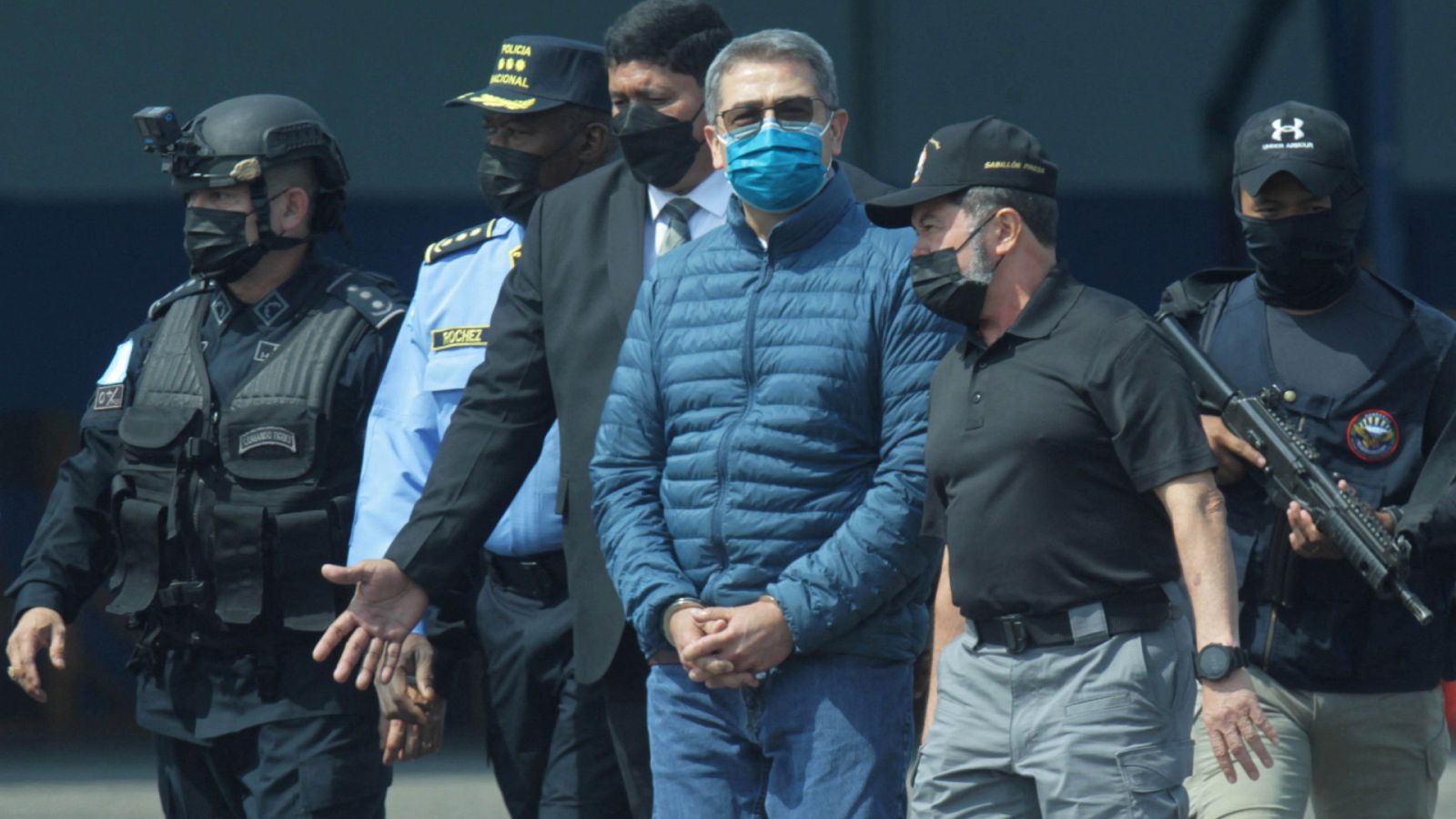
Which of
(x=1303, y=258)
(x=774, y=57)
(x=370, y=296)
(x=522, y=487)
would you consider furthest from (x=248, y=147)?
(x=1303, y=258)

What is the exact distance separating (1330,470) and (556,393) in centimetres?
141

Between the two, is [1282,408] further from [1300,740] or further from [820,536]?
[820,536]

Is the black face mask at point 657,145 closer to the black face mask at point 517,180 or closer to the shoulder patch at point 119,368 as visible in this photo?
the black face mask at point 517,180

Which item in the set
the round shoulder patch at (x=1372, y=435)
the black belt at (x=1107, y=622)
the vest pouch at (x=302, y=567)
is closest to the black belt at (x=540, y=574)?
the vest pouch at (x=302, y=567)

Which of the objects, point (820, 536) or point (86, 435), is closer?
point (820, 536)

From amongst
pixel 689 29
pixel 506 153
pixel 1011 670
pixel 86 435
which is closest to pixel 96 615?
pixel 86 435

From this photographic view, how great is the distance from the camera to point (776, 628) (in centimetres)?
338

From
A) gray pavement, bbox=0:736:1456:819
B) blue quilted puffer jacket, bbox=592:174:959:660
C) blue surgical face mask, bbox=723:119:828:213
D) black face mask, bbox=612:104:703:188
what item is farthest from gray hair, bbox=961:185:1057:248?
gray pavement, bbox=0:736:1456:819

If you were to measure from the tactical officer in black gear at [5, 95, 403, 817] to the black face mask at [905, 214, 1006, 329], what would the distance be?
1.43 metres

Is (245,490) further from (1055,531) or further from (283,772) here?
(1055,531)

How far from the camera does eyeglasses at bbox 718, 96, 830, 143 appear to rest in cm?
360

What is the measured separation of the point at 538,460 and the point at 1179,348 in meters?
1.22

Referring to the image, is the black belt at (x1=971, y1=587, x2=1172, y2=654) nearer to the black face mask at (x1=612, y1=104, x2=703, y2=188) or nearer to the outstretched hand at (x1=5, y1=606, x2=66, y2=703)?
the black face mask at (x1=612, y1=104, x2=703, y2=188)

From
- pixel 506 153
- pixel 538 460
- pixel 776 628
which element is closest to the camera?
pixel 776 628
